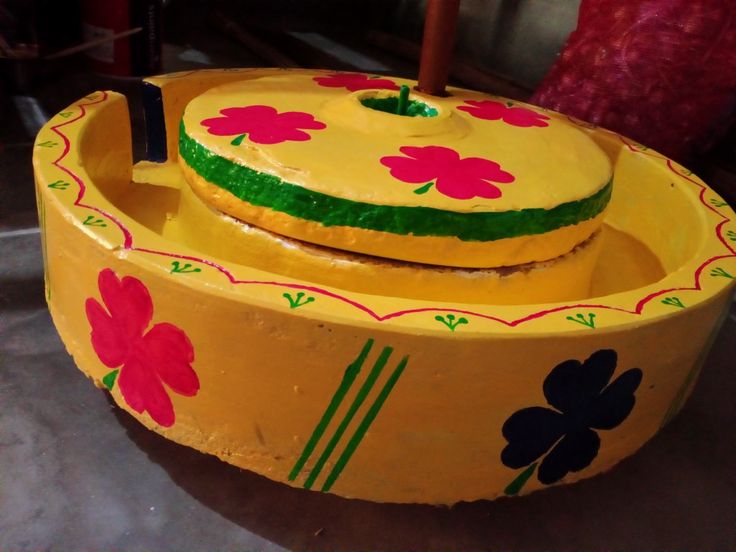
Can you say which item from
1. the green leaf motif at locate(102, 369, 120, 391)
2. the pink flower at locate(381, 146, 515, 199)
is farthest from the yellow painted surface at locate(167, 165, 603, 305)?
the green leaf motif at locate(102, 369, 120, 391)

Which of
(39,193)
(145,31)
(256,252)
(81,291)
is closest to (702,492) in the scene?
(256,252)

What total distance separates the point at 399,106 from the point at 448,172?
284 millimetres

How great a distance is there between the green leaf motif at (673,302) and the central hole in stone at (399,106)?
59 cm

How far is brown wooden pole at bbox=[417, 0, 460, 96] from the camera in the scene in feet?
4.91

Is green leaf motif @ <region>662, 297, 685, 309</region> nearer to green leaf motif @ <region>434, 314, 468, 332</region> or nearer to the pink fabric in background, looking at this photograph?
green leaf motif @ <region>434, 314, 468, 332</region>

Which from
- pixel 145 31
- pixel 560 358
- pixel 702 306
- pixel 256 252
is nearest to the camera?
pixel 560 358

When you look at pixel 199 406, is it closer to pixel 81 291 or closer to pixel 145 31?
pixel 81 291

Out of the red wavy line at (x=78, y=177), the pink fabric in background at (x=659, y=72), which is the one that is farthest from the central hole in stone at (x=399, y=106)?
the pink fabric in background at (x=659, y=72)

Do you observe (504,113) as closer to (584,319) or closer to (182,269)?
(584,319)

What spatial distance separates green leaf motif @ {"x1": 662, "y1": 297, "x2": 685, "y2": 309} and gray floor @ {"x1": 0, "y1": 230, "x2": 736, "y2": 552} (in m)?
0.43

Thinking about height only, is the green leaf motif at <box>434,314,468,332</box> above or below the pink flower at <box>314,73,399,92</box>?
above

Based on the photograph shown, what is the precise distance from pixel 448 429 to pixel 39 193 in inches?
31.5

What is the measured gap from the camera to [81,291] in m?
1.10

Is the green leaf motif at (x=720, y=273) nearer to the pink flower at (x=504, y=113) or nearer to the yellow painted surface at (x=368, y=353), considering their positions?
the yellow painted surface at (x=368, y=353)
